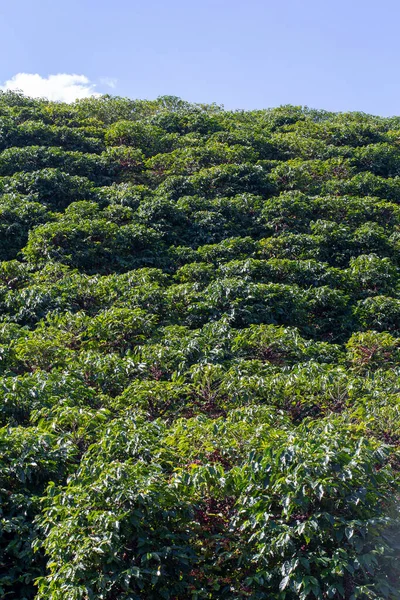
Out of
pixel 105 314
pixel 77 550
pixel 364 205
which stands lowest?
pixel 77 550

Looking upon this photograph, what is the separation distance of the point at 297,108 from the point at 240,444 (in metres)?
21.7

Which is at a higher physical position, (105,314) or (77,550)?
(105,314)

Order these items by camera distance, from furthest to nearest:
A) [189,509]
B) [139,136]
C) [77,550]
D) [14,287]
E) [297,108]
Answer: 1. [297,108]
2. [139,136]
3. [14,287]
4. [189,509]
5. [77,550]

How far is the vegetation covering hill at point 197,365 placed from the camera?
15.2ft

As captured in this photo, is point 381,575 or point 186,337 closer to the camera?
point 381,575

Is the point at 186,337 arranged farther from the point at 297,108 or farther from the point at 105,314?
the point at 297,108

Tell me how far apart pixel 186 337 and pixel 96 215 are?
5944mm

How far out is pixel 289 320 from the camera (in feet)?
34.2

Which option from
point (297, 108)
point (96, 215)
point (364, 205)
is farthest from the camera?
point (297, 108)

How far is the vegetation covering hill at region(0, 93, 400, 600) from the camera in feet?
15.2

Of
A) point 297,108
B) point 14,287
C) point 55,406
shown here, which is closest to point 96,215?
point 14,287

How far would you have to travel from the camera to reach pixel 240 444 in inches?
221

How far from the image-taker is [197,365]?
7688 mm

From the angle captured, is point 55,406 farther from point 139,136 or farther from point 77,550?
point 139,136
